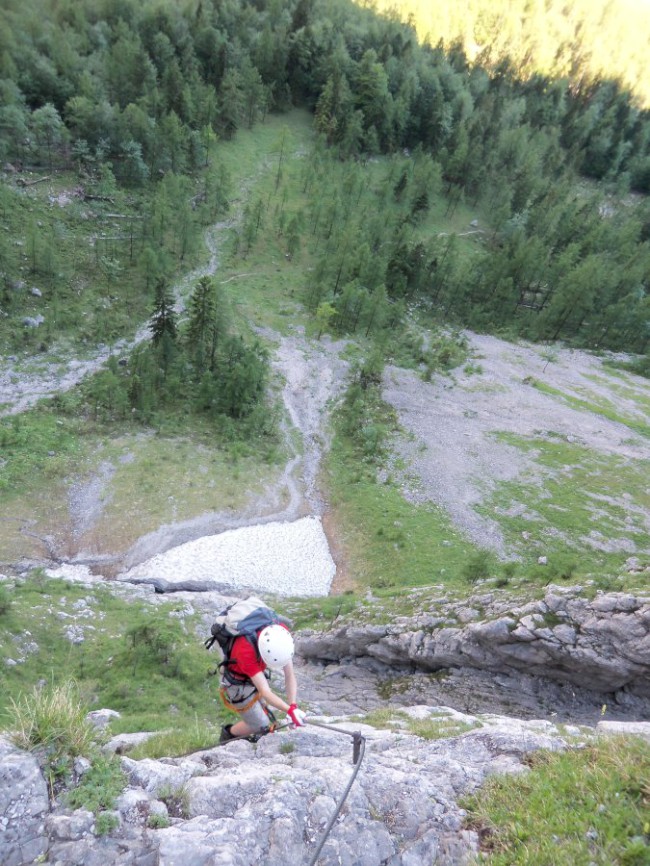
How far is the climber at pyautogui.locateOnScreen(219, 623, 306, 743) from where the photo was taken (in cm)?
634

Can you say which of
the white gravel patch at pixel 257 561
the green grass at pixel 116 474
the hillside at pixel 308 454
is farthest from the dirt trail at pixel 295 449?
the green grass at pixel 116 474

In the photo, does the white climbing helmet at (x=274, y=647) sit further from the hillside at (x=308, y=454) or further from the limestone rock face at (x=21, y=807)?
the limestone rock face at (x=21, y=807)

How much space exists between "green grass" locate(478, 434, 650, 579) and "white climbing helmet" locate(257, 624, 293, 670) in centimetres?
2549

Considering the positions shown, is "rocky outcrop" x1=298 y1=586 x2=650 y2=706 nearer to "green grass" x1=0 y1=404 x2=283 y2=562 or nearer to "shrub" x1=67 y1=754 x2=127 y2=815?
"shrub" x1=67 y1=754 x2=127 y2=815

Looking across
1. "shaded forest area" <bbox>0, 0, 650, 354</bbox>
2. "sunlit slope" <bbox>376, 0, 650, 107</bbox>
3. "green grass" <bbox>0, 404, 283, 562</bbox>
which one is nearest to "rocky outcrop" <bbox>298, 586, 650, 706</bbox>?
"green grass" <bbox>0, 404, 283, 562</bbox>

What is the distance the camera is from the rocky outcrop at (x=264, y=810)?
4.95 m

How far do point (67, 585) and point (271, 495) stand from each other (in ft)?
47.7

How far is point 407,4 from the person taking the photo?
137 m

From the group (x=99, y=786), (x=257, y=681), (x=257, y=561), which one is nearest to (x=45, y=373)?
(x=257, y=561)

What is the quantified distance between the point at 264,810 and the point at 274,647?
1.90 meters

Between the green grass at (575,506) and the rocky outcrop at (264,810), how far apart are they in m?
23.9

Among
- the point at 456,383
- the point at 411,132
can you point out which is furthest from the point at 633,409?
the point at 411,132

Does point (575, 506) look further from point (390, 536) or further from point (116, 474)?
point (116, 474)

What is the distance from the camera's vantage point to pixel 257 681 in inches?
261
